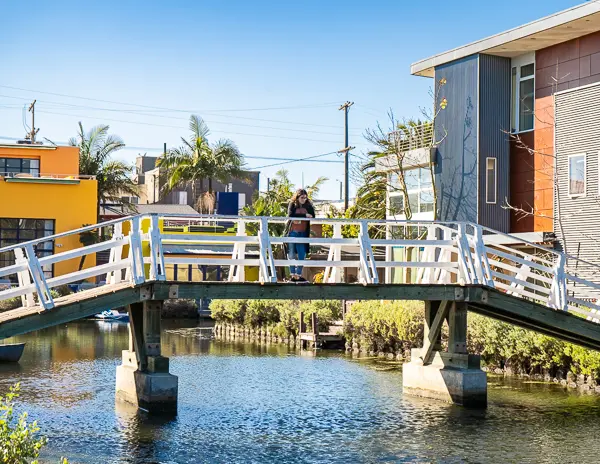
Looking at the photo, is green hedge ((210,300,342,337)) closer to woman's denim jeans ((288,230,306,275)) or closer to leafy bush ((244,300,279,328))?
leafy bush ((244,300,279,328))

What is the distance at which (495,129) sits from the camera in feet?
124

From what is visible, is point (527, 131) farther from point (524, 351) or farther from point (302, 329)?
point (302, 329)

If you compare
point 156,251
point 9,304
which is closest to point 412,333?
point 156,251

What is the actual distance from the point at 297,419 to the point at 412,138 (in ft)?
73.7

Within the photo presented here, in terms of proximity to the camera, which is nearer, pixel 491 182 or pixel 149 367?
pixel 149 367

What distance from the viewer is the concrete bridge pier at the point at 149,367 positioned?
845 inches

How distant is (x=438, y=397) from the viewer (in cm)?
2389

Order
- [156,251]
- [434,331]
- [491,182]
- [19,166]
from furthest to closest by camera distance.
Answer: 1. [19,166]
2. [491,182]
3. [434,331]
4. [156,251]

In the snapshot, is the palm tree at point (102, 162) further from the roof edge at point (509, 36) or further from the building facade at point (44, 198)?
the roof edge at point (509, 36)

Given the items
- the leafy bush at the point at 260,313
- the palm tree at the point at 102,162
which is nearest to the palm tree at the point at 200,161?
the palm tree at the point at 102,162

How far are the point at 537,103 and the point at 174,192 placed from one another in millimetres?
70619

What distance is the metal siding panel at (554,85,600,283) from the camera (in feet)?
109

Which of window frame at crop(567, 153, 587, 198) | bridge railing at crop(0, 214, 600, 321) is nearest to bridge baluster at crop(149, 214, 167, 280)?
bridge railing at crop(0, 214, 600, 321)

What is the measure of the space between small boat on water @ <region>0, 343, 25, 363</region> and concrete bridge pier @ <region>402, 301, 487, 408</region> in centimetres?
1403
